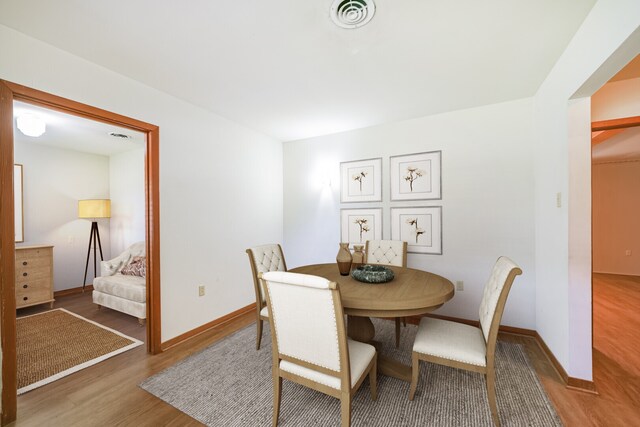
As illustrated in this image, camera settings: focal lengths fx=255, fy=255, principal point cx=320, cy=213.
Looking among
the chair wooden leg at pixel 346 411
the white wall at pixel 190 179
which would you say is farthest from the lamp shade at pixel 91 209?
the chair wooden leg at pixel 346 411

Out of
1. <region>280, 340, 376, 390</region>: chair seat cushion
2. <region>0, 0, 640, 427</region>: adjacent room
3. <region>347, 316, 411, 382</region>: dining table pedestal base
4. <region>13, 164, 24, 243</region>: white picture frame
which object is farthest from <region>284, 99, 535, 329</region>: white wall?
<region>13, 164, 24, 243</region>: white picture frame

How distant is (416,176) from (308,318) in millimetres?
2367

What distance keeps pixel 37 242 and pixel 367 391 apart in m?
5.10

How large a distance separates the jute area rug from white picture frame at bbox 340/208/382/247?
2608mm

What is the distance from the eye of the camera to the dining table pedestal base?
192 centimetres

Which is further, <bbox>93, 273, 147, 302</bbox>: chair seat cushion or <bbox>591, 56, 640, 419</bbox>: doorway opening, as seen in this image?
<bbox>93, 273, 147, 302</bbox>: chair seat cushion

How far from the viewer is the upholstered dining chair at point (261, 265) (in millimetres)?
2318

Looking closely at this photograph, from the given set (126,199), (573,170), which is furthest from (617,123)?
(126,199)

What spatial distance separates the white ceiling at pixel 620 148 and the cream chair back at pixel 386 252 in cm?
332

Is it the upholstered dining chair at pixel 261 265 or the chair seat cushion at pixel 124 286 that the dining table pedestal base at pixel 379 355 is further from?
the chair seat cushion at pixel 124 286

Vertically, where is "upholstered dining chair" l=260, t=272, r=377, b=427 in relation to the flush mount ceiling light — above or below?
below

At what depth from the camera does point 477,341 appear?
1.63 meters

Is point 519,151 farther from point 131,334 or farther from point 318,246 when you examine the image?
point 131,334

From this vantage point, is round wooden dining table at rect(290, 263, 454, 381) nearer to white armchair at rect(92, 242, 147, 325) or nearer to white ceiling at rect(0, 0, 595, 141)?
white ceiling at rect(0, 0, 595, 141)
